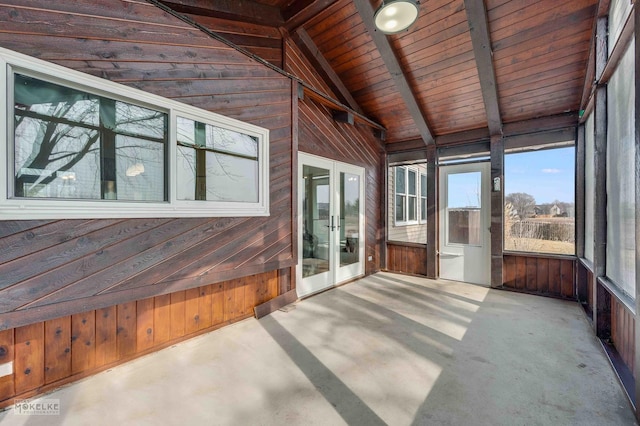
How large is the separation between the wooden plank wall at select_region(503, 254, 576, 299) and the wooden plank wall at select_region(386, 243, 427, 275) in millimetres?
1310

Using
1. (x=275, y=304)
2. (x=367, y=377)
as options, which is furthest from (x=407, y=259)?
(x=367, y=377)

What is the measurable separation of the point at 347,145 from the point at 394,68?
4.69 feet

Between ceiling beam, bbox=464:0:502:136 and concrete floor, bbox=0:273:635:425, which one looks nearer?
concrete floor, bbox=0:273:635:425

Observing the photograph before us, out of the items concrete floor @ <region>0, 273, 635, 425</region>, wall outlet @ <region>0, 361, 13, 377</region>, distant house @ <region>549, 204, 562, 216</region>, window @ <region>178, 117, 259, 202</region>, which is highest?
window @ <region>178, 117, 259, 202</region>

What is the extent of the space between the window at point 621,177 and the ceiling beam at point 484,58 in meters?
1.28

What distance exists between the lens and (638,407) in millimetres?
1666

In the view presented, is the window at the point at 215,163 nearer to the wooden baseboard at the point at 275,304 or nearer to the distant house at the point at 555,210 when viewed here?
the wooden baseboard at the point at 275,304

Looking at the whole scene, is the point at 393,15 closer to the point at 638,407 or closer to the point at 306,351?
the point at 306,351

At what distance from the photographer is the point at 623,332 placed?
231cm

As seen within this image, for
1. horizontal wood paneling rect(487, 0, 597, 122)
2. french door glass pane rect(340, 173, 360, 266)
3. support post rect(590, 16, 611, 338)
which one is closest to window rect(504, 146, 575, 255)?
horizontal wood paneling rect(487, 0, 597, 122)

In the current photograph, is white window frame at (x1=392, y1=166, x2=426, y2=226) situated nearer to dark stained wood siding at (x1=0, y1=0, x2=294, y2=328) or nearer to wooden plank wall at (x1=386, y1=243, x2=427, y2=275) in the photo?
wooden plank wall at (x1=386, y1=243, x2=427, y2=275)

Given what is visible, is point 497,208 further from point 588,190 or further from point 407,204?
point 407,204

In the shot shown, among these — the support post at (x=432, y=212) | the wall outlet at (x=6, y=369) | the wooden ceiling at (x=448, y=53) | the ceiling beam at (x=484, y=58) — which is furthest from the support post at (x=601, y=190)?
the wall outlet at (x=6, y=369)

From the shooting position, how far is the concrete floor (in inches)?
67.7
